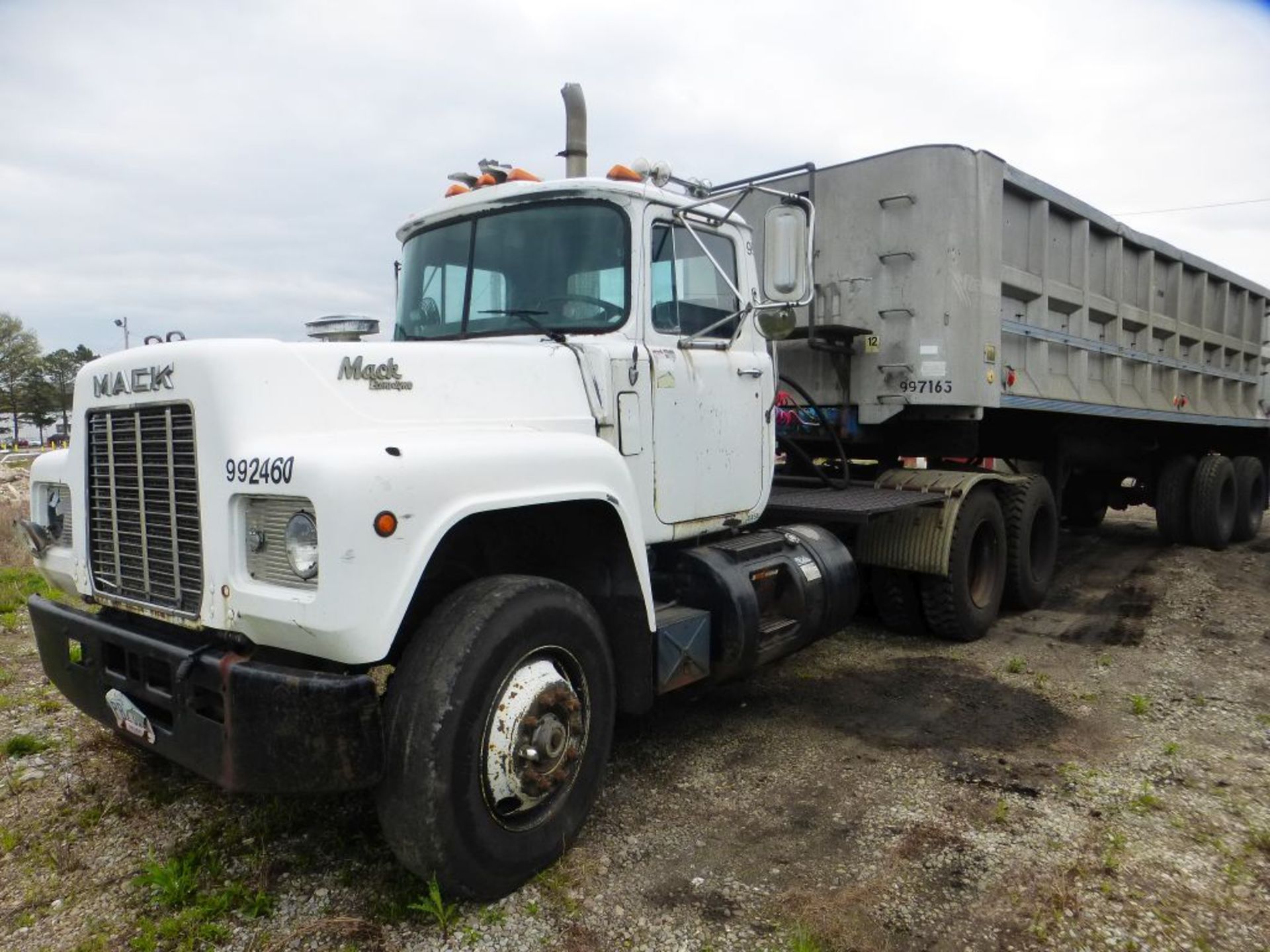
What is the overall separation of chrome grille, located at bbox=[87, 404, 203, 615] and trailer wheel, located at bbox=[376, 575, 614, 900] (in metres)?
0.81

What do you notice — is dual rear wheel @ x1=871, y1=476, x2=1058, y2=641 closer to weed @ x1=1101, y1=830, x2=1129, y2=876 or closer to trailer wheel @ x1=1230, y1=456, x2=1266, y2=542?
weed @ x1=1101, y1=830, x2=1129, y2=876

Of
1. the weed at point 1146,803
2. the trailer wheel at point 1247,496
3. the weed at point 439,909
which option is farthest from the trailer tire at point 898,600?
the trailer wheel at point 1247,496

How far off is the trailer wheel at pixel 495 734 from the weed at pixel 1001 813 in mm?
1591

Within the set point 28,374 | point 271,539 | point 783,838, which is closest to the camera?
point 271,539

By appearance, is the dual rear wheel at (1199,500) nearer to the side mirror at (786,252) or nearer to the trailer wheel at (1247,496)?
the trailer wheel at (1247,496)

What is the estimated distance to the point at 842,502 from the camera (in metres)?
5.41

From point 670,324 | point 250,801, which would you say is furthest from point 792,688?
point 250,801

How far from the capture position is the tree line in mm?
62625

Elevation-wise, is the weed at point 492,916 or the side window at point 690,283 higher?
the side window at point 690,283

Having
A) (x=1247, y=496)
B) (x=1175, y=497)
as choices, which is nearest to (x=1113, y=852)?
(x=1175, y=497)

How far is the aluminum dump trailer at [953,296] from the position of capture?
5883mm

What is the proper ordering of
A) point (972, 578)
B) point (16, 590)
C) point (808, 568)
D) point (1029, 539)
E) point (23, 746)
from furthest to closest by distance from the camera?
point (16, 590), point (1029, 539), point (972, 578), point (808, 568), point (23, 746)

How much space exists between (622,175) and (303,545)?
2.23 metres

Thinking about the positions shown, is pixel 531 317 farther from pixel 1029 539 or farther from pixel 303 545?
pixel 1029 539
